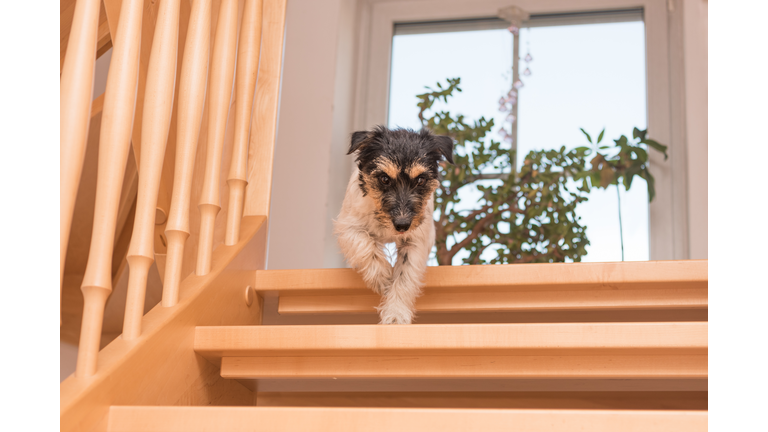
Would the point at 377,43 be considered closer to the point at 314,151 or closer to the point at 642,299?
the point at 314,151

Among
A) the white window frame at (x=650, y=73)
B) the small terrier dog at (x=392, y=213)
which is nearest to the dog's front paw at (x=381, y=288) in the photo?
the small terrier dog at (x=392, y=213)

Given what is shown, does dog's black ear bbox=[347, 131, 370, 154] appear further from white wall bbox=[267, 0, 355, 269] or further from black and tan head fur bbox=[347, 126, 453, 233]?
white wall bbox=[267, 0, 355, 269]

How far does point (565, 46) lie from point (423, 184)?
84.1 inches

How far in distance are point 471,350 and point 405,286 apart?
Answer: 0.42 meters

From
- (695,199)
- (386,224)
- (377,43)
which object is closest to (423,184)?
(386,224)

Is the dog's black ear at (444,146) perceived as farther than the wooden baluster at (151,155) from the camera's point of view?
Yes

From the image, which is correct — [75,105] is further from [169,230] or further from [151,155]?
[169,230]

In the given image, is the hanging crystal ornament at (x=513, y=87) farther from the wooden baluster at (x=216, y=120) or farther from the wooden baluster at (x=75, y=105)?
the wooden baluster at (x=75, y=105)

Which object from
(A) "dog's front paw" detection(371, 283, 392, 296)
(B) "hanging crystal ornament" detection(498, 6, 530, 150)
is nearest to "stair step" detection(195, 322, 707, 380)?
(A) "dog's front paw" detection(371, 283, 392, 296)

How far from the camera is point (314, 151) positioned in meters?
3.14

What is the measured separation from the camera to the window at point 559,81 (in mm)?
3256

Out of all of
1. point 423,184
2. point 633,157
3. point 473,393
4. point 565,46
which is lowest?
point 473,393

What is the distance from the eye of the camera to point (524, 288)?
5.05 ft

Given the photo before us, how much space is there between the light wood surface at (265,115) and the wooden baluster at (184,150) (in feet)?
1.53
